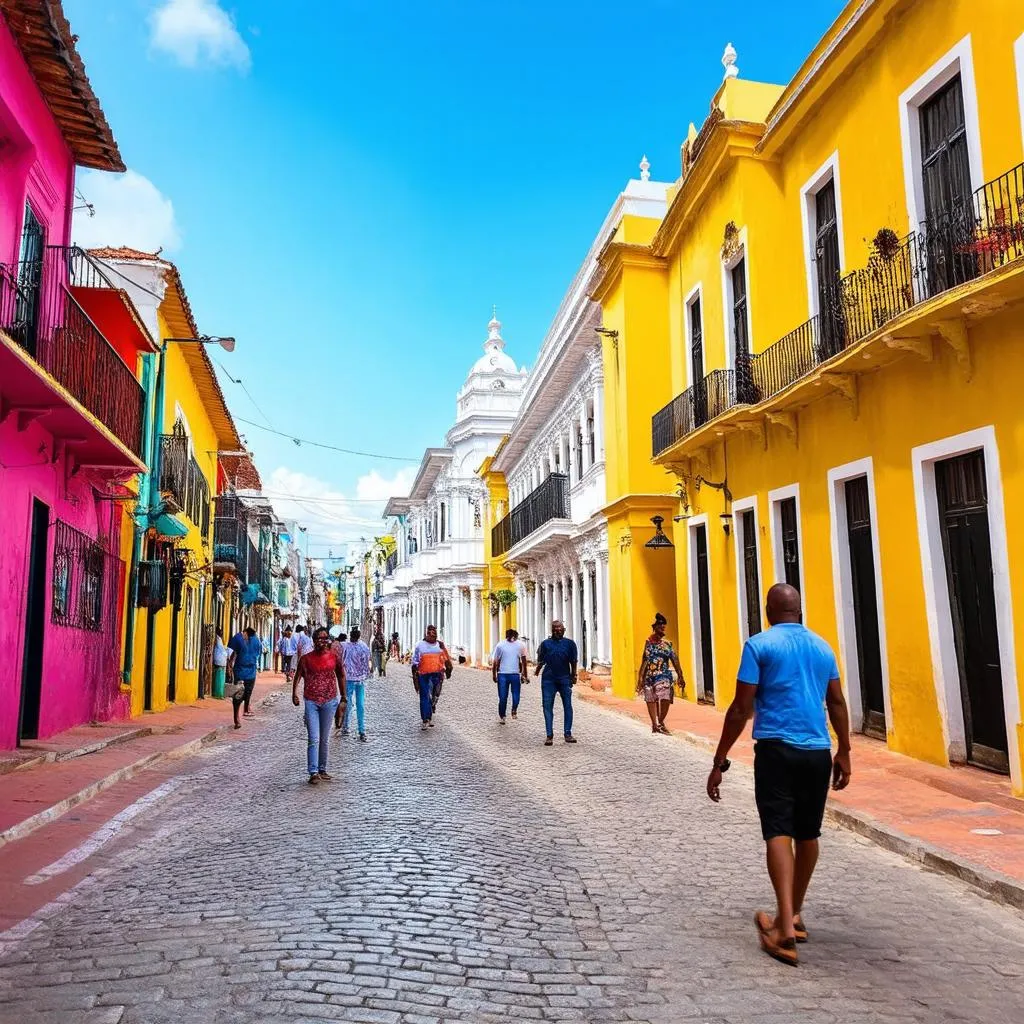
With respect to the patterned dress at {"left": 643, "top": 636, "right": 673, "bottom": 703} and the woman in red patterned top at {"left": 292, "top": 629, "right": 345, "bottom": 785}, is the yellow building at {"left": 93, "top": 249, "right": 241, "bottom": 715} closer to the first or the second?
the woman in red patterned top at {"left": 292, "top": 629, "right": 345, "bottom": 785}

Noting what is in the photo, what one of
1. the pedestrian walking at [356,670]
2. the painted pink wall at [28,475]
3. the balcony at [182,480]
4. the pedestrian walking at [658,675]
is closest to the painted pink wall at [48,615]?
the painted pink wall at [28,475]

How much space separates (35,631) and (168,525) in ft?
19.0

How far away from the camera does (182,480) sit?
19359 mm

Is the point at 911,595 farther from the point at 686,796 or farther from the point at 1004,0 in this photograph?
the point at 1004,0

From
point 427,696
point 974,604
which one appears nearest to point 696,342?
point 427,696

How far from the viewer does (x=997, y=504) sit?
853 cm

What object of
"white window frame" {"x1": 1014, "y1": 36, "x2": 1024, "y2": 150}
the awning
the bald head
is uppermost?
"white window frame" {"x1": 1014, "y1": 36, "x2": 1024, "y2": 150}

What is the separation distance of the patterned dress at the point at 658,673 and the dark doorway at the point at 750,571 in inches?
72.7

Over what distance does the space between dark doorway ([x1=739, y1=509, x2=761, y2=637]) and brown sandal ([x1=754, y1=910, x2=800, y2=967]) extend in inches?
407

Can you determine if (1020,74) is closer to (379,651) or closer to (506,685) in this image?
(506,685)

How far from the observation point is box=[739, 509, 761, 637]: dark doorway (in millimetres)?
14719

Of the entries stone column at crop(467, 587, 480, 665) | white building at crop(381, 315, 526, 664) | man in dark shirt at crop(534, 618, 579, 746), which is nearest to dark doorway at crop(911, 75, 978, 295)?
man in dark shirt at crop(534, 618, 579, 746)

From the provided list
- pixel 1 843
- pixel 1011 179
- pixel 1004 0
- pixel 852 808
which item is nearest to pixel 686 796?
pixel 852 808

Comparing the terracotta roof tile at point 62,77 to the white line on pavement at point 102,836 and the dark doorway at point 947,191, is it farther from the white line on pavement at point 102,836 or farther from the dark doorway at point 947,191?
the dark doorway at point 947,191
